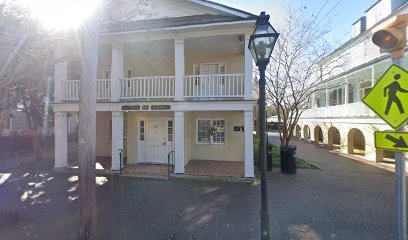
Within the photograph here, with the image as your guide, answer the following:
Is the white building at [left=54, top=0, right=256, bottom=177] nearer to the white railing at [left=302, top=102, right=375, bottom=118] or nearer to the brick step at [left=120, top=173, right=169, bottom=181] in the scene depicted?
the brick step at [left=120, top=173, right=169, bottom=181]

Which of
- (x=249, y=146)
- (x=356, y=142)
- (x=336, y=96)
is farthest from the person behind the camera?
(x=336, y=96)

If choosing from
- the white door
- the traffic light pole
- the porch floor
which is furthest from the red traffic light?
the white door

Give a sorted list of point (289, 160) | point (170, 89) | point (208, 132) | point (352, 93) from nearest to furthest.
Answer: point (289, 160), point (170, 89), point (208, 132), point (352, 93)

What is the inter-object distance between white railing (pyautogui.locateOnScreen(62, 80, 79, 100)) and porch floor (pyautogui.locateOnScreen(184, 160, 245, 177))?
21.0 ft

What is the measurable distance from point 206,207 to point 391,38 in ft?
18.6

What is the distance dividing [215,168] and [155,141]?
3.54 metres

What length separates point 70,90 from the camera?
1080cm

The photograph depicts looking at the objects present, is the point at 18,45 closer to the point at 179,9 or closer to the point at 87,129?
the point at 87,129

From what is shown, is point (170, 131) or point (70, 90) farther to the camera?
point (170, 131)

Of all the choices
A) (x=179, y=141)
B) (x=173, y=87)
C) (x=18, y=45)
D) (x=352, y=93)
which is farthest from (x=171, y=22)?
(x=352, y=93)

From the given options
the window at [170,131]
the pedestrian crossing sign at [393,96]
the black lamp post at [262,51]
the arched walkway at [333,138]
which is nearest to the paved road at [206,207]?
the black lamp post at [262,51]

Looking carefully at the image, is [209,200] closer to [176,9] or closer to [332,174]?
[332,174]

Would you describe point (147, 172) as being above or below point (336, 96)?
below

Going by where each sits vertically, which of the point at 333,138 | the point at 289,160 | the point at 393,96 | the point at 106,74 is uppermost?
the point at 106,74
